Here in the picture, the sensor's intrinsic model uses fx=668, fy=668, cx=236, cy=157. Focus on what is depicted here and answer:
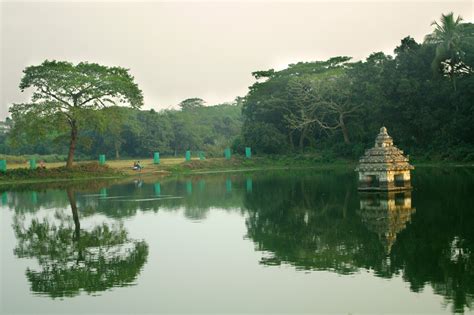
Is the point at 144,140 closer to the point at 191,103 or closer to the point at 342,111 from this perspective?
the point at 342,111

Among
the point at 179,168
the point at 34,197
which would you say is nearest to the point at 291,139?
the point at 179,168

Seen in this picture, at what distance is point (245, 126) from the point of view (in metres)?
72.4

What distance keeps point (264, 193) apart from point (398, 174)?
727 cm

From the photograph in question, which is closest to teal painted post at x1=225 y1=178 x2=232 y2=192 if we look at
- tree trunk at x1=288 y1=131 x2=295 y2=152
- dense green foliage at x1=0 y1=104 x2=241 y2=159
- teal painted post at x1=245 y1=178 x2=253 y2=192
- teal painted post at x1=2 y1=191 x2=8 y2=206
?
teal painted post at x1=245 y1=178 x2=253 y2=192

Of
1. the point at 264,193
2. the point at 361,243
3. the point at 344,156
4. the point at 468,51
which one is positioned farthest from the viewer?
the point at 344,156

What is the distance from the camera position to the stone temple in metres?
32.1

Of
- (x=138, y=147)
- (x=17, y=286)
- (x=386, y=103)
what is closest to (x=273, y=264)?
(x=17, y=286)

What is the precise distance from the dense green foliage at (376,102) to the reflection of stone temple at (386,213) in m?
26.5

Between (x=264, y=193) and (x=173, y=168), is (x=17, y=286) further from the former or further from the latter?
(x=173, y=168)

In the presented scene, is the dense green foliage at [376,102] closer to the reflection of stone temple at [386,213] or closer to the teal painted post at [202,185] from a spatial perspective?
the teal painted post at [202,185]

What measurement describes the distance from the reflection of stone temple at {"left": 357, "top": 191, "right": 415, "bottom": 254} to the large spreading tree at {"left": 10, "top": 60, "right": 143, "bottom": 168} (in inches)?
1106

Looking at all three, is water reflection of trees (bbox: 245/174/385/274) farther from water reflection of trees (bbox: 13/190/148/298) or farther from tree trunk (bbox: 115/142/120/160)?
tree trunk (bbox: 115/142/120/160)

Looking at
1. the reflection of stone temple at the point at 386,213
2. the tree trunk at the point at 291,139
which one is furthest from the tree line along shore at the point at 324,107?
the reflection of stone temple at the point at 386,213

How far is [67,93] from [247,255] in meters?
38.7
